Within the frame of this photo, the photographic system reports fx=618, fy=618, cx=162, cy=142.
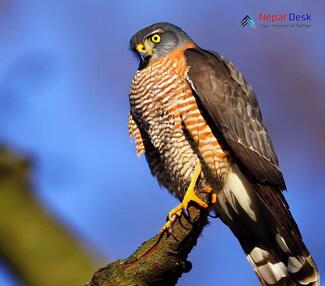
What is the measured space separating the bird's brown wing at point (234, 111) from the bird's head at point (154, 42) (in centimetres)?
20

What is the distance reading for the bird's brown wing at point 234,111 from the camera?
409 cm

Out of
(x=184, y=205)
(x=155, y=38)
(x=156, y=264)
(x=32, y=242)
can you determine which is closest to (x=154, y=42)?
(x=155, y=38)

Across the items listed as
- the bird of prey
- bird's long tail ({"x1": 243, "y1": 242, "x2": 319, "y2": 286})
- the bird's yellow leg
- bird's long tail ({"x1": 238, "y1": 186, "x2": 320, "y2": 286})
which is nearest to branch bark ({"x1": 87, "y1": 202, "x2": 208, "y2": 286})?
the bird's yellow leg

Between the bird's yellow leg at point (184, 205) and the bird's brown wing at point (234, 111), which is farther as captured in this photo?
the bird's brown wing at point (234, 111)

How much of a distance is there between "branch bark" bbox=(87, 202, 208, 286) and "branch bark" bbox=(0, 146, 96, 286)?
166mm

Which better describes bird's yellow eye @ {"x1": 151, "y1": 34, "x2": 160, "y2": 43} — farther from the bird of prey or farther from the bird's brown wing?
the bird's brown wing

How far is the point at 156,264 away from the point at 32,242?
0.62 meters

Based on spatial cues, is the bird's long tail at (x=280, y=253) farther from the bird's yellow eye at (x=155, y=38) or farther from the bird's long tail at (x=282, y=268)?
the bird's yellow eye at (x=155, y=38)

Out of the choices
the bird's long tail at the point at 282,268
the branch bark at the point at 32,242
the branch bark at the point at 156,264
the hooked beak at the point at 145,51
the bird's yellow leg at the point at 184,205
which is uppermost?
the hooked beak at the point at 145,51

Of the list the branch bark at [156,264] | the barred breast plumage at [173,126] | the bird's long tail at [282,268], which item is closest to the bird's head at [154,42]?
the barred breast plumage at [173,126]

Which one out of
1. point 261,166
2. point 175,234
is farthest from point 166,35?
point 175,234

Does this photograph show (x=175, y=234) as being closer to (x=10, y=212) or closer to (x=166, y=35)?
(x=10, y=212)

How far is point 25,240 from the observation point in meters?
2.92

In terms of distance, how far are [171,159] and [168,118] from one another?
0.98 ft
